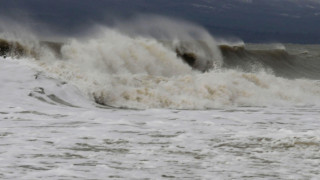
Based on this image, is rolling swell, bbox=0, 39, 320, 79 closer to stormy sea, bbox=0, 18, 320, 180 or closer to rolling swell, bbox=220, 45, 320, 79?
rolling swell, bbox=220, 45, 320, 79

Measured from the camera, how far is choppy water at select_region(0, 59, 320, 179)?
833cm

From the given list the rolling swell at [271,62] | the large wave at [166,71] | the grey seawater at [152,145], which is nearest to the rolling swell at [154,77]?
the large wave at [166,71]

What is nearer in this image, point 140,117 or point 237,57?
point 140,117

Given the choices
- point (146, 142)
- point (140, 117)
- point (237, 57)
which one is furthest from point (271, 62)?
point (146, 142)

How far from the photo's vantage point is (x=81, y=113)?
13586mm

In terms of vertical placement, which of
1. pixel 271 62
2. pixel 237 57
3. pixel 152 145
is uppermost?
pixel 237 57

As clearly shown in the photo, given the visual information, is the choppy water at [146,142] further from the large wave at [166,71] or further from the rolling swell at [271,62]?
the rolling swell at [271,62]

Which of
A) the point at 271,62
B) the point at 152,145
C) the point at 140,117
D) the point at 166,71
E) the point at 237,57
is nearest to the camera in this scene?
the point at 152,145

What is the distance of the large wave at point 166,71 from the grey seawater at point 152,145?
11.6 ft

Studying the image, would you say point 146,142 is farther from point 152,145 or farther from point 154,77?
point 154,77

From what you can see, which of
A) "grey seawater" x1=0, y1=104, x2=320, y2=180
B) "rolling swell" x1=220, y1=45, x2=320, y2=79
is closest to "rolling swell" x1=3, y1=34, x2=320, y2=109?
"rolling swell" x1=220, y1=45, x2=320, y2=79

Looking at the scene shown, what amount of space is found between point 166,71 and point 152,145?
53.3 feet

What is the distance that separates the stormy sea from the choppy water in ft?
0.05

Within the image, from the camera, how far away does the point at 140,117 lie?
527 inches
